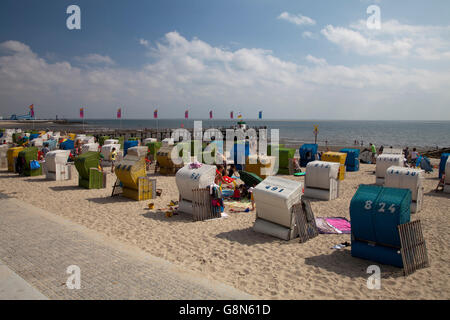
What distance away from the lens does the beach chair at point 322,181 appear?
11.7 m

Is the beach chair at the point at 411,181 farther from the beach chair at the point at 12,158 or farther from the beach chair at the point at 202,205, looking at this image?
the beach chair at the point at 12,158

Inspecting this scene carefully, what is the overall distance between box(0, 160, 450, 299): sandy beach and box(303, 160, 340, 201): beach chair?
Result: 428mm

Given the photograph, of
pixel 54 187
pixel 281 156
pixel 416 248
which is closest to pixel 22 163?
pixel 54 187

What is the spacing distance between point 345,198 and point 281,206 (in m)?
5.65

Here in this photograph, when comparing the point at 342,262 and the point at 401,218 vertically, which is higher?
the point at 401,218

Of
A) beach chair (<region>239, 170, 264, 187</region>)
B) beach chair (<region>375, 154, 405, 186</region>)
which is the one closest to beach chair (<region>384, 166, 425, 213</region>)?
beach chair (<region>375, 154, 405, 186</region>)

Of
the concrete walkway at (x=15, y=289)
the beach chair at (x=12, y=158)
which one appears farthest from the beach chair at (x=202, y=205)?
the beach chair at (x=12, y=158)

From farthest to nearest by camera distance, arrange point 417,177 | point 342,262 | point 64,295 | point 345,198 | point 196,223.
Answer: point 345,198
point 417,177
point 196,223
point 342,262
point 64,295

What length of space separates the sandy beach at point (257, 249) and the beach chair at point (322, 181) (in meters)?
0.43

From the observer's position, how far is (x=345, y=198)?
12086mm

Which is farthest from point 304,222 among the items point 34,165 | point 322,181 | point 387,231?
point 34,165

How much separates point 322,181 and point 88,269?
875cm
